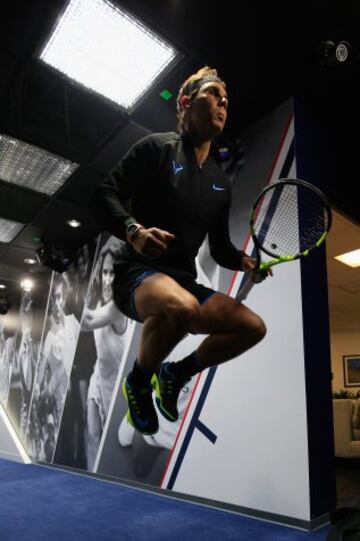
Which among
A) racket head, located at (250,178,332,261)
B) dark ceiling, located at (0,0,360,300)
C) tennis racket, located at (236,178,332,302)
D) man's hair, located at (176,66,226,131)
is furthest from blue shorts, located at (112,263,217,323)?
dark ceiling, located at (0,0,360,300)

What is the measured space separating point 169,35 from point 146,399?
2692 millimetres

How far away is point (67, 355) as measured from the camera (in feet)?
19.4

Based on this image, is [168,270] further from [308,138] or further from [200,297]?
[308,138]

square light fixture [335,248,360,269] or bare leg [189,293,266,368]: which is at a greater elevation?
square light fixture [335,248,360,269]

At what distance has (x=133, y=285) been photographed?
46.5 inches

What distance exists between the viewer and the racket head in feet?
4.43

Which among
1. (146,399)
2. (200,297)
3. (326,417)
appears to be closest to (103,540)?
(326,417)

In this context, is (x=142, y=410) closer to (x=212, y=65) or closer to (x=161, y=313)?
(x=161, y=313)

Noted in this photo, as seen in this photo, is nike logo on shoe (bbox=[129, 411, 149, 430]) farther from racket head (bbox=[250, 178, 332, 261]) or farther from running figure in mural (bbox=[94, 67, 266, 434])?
racket head (bbox=[250, 178, 332, 261])

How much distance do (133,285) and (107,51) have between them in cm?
264

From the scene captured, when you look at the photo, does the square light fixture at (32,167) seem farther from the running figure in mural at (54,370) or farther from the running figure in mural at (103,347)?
the running figure in mural at (54,370)

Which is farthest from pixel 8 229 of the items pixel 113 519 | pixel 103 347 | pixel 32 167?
pixel 113 519

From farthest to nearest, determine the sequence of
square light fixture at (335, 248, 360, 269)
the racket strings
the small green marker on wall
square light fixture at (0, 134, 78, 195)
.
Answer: square light fixture at (335, 248, 360, 269) < square light fixture at (0, 134, 78, 195) < the small green marker on wall < the racket strings

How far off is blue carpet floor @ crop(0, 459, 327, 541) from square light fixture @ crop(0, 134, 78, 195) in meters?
3.28
